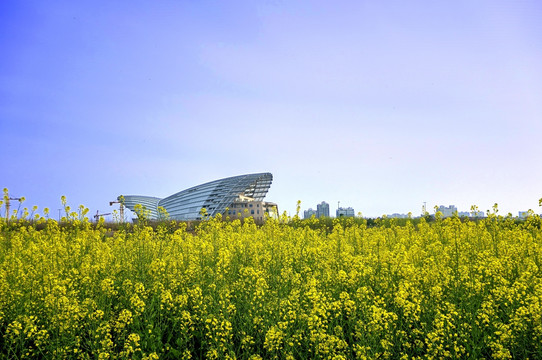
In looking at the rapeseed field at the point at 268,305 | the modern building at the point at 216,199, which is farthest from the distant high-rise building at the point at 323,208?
the rapeseed field at the point at 268,305

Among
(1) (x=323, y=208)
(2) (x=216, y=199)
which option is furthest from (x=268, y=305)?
(1) (x=323, y=208)

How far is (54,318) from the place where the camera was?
4215 mm

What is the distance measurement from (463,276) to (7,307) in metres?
6.54

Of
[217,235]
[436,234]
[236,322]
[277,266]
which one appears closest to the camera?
[236,322]

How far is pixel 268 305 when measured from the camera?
4129mm

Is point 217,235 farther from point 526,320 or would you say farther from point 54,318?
point 526,320

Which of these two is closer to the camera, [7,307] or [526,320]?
[526,320]

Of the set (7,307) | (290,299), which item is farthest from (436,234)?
(7,307)

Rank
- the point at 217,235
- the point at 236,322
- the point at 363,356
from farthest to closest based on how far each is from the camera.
Answer: the point at 217,235, the point at 236,322, the point at 363,356

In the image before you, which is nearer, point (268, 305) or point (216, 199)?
point (268, 305)

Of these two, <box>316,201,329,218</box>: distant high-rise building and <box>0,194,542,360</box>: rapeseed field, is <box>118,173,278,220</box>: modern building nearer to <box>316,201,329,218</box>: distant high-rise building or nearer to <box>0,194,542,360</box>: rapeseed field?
<box>316,201,329,218</box>: distant high-rise building

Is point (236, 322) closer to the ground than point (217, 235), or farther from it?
closer to the ground

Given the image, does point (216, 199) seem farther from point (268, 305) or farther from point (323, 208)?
point (268, 305)

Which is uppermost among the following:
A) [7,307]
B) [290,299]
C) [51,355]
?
[290,299]
